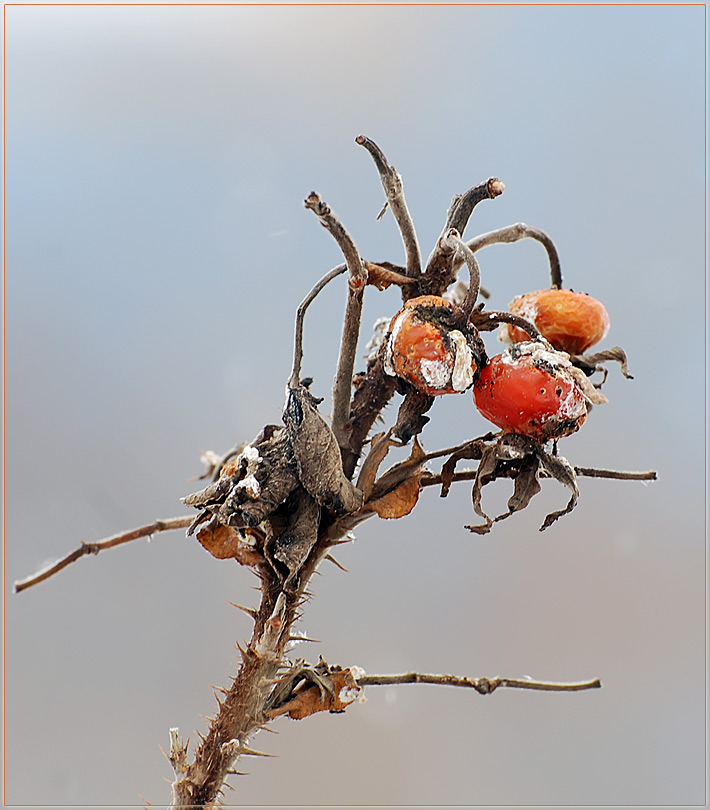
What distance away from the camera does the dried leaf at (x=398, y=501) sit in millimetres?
645

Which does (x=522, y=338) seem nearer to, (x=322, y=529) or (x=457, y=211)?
(x=457, y=211)

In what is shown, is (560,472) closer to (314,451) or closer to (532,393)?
(532,393)

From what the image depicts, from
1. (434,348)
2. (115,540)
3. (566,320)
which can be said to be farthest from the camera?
(115,540)

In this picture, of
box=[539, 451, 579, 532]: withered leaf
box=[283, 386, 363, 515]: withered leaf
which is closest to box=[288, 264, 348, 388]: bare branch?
box=[283, 386, 363, 515]: withered leaf

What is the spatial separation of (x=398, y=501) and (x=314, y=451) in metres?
0.10

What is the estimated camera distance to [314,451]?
1.99ft

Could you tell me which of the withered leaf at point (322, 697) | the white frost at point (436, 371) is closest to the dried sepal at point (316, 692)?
the withered leaf at point (322, 697)

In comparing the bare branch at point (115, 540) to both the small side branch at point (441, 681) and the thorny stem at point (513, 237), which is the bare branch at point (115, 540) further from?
the thorny stem at point (513, 237)

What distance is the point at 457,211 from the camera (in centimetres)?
63

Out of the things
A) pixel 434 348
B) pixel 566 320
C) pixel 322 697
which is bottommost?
pixel 322 697

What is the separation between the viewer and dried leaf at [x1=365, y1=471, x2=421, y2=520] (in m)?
0.64

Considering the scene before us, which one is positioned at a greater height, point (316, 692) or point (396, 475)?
point (396, 475)

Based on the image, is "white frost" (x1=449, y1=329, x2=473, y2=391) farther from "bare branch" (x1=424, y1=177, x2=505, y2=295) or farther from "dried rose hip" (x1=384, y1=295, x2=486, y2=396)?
"bare branch" (x1=424, y1=177, x2=505, y2=295)

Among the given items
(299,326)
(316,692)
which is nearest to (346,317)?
(299,326)
